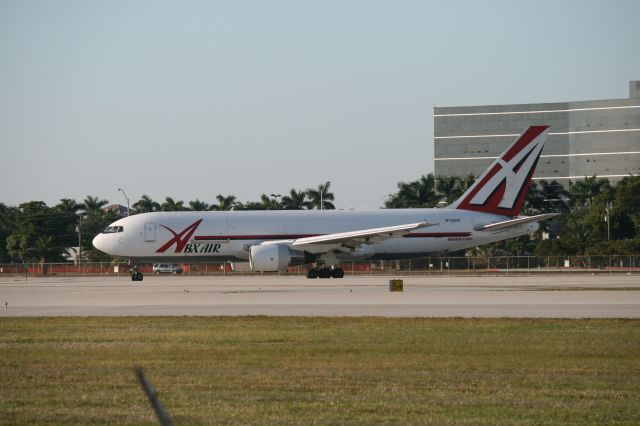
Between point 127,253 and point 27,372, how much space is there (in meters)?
43.4

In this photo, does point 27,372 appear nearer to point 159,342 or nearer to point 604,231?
point 159,342

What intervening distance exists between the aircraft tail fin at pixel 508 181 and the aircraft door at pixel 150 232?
17.4 m

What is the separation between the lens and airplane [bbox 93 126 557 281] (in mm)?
58094

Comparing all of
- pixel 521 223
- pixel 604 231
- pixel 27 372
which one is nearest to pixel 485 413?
pixel 27 372

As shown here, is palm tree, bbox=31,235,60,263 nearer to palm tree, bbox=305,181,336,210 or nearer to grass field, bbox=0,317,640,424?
palm tree, bbox=305,181,336,210

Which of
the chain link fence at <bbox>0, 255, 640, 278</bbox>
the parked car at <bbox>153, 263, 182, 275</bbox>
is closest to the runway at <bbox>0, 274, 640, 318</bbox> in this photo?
the chain link fence at <bbox>0, 255, 640, 278</bbox>

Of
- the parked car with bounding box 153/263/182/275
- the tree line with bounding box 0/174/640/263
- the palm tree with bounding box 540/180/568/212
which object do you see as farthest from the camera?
the palm tree with bounding box 540/180/568/212

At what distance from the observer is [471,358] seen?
17859 mm

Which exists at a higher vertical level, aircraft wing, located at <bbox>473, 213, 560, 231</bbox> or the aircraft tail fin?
the aircraft tail fin

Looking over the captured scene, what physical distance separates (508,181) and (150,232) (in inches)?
820

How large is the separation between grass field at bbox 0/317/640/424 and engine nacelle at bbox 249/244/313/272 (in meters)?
28.9

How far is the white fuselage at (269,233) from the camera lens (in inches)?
2292

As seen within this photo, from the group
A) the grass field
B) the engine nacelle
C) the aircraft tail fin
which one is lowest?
the grass field

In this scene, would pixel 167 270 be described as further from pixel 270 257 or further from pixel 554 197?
pixel 554 197
